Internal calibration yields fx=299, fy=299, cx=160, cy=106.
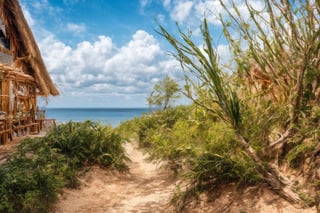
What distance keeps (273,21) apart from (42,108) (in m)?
11.9

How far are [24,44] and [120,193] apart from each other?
783 centimetres

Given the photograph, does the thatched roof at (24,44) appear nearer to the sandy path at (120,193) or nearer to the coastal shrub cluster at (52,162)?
the coastal shrub cluster at (52,162)

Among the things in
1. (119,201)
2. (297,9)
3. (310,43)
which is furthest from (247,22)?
(119,201)

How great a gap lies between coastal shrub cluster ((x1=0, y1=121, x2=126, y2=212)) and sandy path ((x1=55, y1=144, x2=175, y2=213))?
0.92 feet

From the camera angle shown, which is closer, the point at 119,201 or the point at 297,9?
the point at 297,9

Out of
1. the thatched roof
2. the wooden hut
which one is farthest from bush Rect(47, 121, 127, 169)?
the thatched roof

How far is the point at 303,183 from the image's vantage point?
3.64 m

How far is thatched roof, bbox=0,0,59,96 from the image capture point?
10.4 metres

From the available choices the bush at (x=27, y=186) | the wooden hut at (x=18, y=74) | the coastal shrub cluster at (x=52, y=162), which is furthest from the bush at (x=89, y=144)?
the wooden hut at (x=18, y=74)

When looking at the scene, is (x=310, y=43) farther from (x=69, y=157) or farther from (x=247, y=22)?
(x=69, y=157)

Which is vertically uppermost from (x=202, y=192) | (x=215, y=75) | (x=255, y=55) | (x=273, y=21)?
(x=273, y=21)

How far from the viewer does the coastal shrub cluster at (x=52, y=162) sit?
14.2 ft

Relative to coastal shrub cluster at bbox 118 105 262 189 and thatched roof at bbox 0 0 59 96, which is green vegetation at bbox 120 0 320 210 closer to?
coastal shrub cluster at bbox 118 105 262 189

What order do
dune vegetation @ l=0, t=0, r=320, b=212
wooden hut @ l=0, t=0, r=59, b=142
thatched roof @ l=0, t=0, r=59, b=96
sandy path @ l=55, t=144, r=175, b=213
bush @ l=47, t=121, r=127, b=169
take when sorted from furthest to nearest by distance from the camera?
thatched roof @ l=0, t=0, r=59, b=96
wooden hut @ l=0, t=0, r=59, b=142
bush @ l=47, t=121, r=127, b=169
sandy path @ l=55, t=144, r=175, b=213
dune vegetation @ l=0, t=0, r=320, b=212
